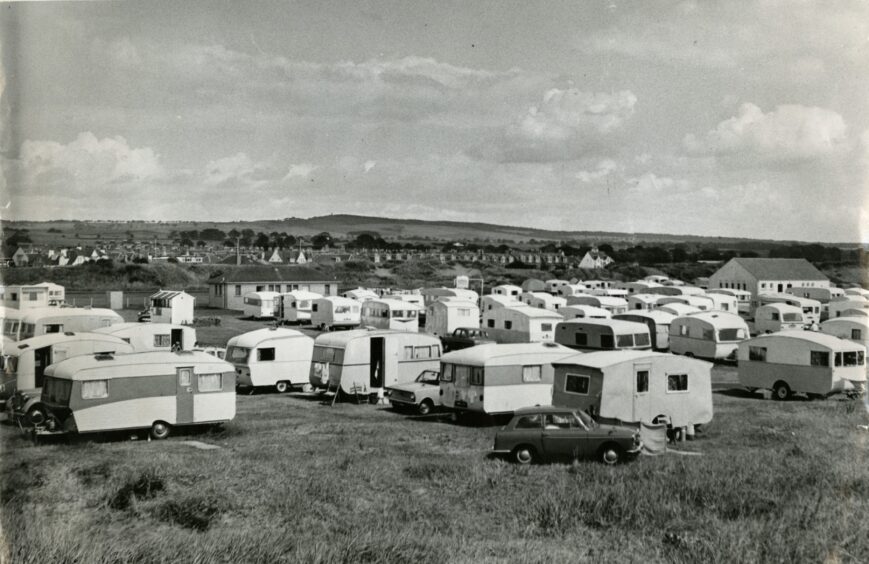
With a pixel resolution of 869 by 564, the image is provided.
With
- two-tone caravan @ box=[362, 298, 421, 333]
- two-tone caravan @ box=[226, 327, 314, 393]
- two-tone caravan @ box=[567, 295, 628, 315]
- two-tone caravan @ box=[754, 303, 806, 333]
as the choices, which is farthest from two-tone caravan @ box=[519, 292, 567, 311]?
two-tone caravan @ box=[226, 327, 314, 393]

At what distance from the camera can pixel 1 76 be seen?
35.3 ft

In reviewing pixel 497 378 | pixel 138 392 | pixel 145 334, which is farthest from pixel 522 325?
pixel 138 392

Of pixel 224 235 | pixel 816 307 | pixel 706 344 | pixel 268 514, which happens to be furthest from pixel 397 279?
pixel 224 235

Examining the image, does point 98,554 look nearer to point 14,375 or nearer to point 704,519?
→ point 704,519

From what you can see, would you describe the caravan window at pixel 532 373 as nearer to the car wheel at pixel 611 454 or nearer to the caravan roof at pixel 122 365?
the car wheel at pixel 611 454

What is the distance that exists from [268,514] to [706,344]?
25311 mm

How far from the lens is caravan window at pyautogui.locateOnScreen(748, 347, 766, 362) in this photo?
2381cm

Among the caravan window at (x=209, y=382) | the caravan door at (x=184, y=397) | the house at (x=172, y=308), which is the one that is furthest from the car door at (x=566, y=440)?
the house at (x=172, y=308)

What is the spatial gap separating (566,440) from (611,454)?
36.0 inches

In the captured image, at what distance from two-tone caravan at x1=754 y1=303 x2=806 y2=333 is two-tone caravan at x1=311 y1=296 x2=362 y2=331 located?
2297cm

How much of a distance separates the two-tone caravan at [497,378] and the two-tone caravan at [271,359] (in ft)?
23.7

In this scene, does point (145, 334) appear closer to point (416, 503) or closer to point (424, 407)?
point (424, 407)

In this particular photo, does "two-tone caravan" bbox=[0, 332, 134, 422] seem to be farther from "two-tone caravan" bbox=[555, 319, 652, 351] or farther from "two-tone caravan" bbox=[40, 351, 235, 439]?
"two-tone caravan" bbox=[555, 319, 652, 351]

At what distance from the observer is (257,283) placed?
184ft
